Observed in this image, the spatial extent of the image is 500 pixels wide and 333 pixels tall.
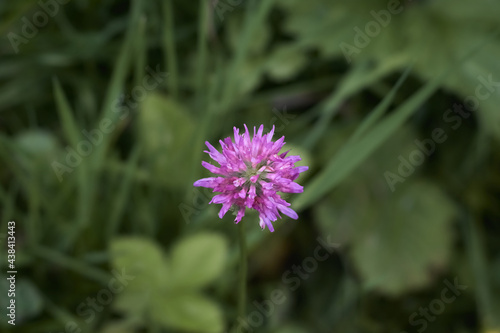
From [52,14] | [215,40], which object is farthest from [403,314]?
[52,14]

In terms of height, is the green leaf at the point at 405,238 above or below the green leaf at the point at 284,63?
below

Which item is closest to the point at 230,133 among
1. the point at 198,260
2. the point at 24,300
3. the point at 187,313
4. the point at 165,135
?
the point at 165,135

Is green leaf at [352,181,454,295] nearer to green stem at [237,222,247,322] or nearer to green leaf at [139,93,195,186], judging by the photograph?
green leaf at [139,93,195,186]

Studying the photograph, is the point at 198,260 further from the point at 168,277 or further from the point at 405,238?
the point at 405,238

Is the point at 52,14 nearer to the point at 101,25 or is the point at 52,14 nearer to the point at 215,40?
the point at 101,25

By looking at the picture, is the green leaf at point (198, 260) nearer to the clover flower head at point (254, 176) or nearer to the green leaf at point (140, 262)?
the green leaf at point (140, 262)

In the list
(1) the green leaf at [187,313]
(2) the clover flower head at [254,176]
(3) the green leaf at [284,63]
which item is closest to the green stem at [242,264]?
(2) the clover flower head at [254,176]

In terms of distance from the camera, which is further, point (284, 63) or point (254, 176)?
point (284, 63)
